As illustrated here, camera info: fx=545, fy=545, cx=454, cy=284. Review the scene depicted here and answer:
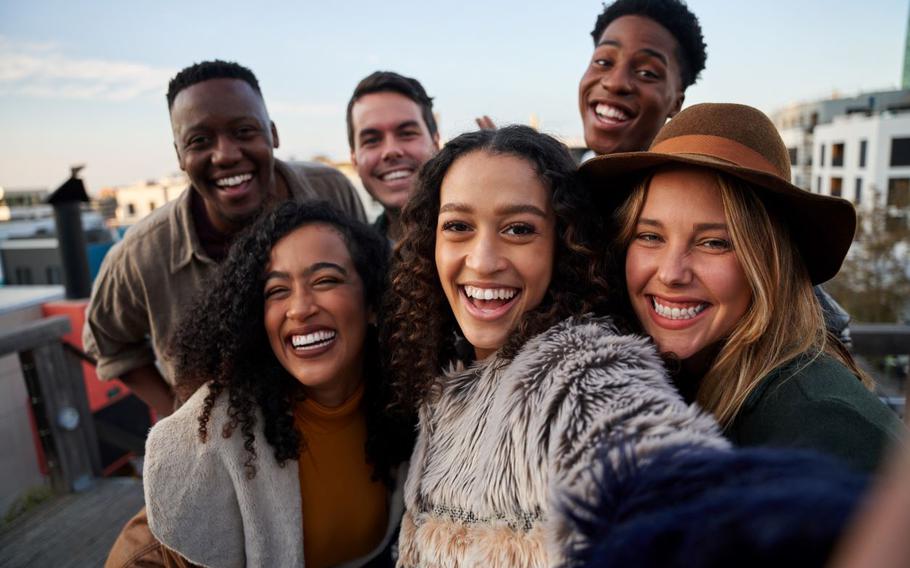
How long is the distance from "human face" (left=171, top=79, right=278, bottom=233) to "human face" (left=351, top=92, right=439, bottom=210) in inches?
25.0

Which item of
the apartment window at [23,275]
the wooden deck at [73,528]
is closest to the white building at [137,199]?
the apartment window at [23,275]

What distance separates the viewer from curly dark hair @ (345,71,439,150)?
3.25 meters

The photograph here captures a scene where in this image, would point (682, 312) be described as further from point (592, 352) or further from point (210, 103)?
point (210, 103)

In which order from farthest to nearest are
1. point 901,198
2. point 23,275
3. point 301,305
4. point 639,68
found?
point 901,198 < point 23,275 < point 639,68 < point 301,305

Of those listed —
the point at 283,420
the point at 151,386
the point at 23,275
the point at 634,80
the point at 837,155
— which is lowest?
the point at 23,275

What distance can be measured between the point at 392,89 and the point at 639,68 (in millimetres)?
1402

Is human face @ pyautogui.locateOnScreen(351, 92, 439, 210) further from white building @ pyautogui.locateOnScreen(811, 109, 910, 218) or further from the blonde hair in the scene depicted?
white building @ pyautogui.locateOnScreen(811, 109, 910, 218)

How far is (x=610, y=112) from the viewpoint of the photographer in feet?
9.14

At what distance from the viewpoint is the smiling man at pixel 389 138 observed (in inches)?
127

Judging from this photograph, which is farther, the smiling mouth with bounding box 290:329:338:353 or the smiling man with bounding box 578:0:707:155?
the smiling man with bounding box 578:0:707:155

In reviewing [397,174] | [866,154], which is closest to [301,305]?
[397,174]

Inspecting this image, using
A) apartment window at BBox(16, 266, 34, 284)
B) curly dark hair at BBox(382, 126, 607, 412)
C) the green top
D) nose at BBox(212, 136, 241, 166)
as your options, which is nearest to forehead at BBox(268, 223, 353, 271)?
curly dark hair at BBox(382, 126, 607, 412)

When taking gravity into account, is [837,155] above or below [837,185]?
above

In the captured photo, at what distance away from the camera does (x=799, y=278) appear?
168 centimetres
